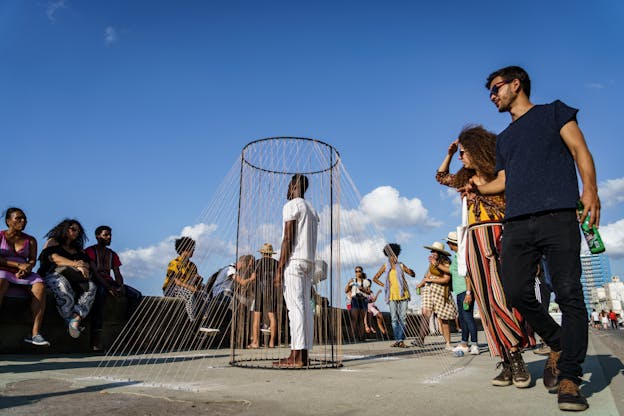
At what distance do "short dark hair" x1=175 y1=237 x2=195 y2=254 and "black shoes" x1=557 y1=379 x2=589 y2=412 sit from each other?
16.7 ft

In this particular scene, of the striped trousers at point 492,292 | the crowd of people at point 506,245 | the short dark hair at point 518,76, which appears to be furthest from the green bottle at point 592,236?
the short dark hair at point 518,76

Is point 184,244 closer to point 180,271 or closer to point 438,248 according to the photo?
point 180,271

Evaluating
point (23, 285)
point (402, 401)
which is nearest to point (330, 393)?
Answer: point (402, 401)

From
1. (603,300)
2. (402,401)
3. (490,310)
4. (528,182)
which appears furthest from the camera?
(603,300)

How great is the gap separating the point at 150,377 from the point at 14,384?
0.86m

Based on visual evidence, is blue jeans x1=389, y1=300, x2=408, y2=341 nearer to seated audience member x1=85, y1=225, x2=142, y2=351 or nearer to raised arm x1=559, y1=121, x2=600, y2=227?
seated audience member x1=85, y1=225, x2=142, y2=351

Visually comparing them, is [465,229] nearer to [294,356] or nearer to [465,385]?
[465,385]

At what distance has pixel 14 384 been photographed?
2.95 m

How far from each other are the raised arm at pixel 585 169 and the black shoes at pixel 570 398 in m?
0.82

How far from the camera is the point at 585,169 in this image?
96.4 inches

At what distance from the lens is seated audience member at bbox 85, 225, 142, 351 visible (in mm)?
5668

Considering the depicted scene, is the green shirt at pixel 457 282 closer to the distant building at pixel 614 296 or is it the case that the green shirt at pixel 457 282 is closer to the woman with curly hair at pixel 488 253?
the woman with curly hair at pixel 488 253

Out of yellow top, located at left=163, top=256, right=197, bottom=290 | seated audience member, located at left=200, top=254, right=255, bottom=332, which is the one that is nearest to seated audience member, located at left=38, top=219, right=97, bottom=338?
yellow top, located at left=163, top=256, right=197, bottom=290

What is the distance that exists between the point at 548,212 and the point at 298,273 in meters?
2.19
